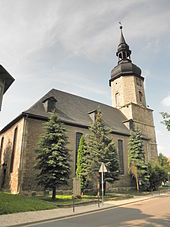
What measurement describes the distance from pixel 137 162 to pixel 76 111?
964 centimetres

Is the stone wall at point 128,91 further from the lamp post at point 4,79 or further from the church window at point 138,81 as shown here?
the lamp post at point 4,79

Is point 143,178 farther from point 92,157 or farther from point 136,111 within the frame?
point 136,111

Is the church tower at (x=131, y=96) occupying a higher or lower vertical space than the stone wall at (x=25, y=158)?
higher

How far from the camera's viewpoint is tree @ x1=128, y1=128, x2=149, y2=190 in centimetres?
2075

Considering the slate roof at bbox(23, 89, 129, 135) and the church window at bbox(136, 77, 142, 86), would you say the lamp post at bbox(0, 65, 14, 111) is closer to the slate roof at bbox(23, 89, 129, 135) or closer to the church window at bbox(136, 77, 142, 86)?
the slate roof at bbox(23, 89, 129, 135)

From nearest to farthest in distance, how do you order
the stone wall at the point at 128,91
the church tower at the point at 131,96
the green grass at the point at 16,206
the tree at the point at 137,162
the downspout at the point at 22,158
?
the green grass at the point at 16,206
the downspout at the point at 22,158
the tree at the point at 137,162
the church tower at the point at 131,96
the stone wall at the point at 128,91

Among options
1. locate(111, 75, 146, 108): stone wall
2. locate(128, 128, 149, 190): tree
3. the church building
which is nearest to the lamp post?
the church building

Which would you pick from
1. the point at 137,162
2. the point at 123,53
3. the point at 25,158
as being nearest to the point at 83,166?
the point at 25,158

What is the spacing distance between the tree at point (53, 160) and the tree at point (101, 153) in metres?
3.27

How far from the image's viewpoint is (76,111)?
75.3ft

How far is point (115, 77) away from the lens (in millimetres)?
32719

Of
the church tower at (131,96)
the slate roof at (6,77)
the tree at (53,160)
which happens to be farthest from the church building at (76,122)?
the slate roof at (6,77)

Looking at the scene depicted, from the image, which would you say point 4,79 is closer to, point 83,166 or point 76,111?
point 76,111

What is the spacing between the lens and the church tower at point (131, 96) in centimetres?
2888
